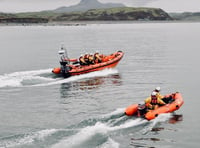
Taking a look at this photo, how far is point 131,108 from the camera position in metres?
23.4

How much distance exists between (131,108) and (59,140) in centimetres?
606

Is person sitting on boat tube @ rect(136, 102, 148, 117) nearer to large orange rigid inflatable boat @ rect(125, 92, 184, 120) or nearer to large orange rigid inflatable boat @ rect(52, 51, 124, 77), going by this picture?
large orange rigid inflatable boat @ rect(125, 92, 184, 120)

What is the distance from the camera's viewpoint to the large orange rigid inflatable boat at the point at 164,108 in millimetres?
22594

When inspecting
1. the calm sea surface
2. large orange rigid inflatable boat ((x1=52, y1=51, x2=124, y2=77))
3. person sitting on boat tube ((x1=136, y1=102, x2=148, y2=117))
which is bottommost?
the calm sea surface

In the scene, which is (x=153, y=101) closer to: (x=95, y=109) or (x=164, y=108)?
(x=164, y=108)

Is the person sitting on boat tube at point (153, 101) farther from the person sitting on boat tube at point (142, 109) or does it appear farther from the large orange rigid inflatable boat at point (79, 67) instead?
the large orange rigid inflatable boat at point (79, 67)

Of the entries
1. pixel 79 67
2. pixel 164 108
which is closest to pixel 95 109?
pixel 164 108

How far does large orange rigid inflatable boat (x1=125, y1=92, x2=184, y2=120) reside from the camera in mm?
22594

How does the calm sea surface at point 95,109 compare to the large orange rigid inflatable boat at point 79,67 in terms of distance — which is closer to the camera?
the calm sea surface at point 95,109

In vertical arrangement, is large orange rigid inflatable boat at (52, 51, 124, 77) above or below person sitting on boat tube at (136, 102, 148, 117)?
above

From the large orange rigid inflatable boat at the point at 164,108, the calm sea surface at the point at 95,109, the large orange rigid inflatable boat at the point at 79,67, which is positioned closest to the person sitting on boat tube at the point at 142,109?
the large orange rigid inflatable boat at the point at 164,108

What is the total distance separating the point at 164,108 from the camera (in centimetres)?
2377

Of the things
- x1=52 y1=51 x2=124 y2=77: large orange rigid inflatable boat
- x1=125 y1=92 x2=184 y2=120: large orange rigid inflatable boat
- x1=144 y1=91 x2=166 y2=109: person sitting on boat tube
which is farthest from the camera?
x1=52 y1=51 x2=124 y2=77: large orange rigid inflatable boat

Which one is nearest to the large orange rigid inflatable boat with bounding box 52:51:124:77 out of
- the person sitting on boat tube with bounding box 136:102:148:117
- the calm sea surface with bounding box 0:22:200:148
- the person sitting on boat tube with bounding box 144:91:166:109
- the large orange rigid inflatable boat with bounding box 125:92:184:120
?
the calm sea surface with bounding box 0:22:200:148
